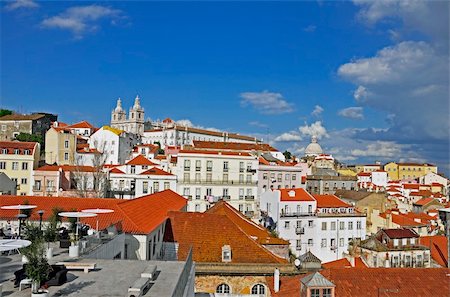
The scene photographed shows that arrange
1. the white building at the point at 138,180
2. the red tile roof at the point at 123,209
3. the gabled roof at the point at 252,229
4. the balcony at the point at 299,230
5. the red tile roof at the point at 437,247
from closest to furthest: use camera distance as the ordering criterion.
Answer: the red tile roof at the point at 123,209
the gabled roof at the point at 252,229
the red tile roof at the point at 437,247
the balcony at the point at 299,230
the white building at the point at 138,180

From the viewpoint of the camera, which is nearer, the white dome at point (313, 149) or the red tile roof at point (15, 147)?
the red tile roof at point (15, 147)

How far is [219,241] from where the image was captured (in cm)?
2209

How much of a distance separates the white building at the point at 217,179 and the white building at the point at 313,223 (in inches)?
217

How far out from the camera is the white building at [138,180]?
49750mm

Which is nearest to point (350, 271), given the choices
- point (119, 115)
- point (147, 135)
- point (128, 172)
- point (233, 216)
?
point (233, 216)

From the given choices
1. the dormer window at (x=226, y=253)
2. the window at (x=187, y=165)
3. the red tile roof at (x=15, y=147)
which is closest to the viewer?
the dormer window at (x=226, y=253)

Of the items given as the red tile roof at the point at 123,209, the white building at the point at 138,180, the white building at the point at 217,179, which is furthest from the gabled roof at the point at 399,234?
the white building at the point at 138,180

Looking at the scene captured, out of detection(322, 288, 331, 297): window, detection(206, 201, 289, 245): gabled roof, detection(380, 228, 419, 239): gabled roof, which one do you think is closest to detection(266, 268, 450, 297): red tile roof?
detection(322, 288, 331, 297): window

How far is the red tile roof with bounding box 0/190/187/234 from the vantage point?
18427mm

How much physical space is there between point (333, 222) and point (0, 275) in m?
38.6

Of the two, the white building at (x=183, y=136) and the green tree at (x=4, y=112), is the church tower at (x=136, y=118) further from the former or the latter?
the green tree at (x=4, y=112)

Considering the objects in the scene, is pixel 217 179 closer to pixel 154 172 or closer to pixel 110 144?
pixel 154 172

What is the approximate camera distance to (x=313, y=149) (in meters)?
114

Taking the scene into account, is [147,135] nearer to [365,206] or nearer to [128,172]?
[128,172]
